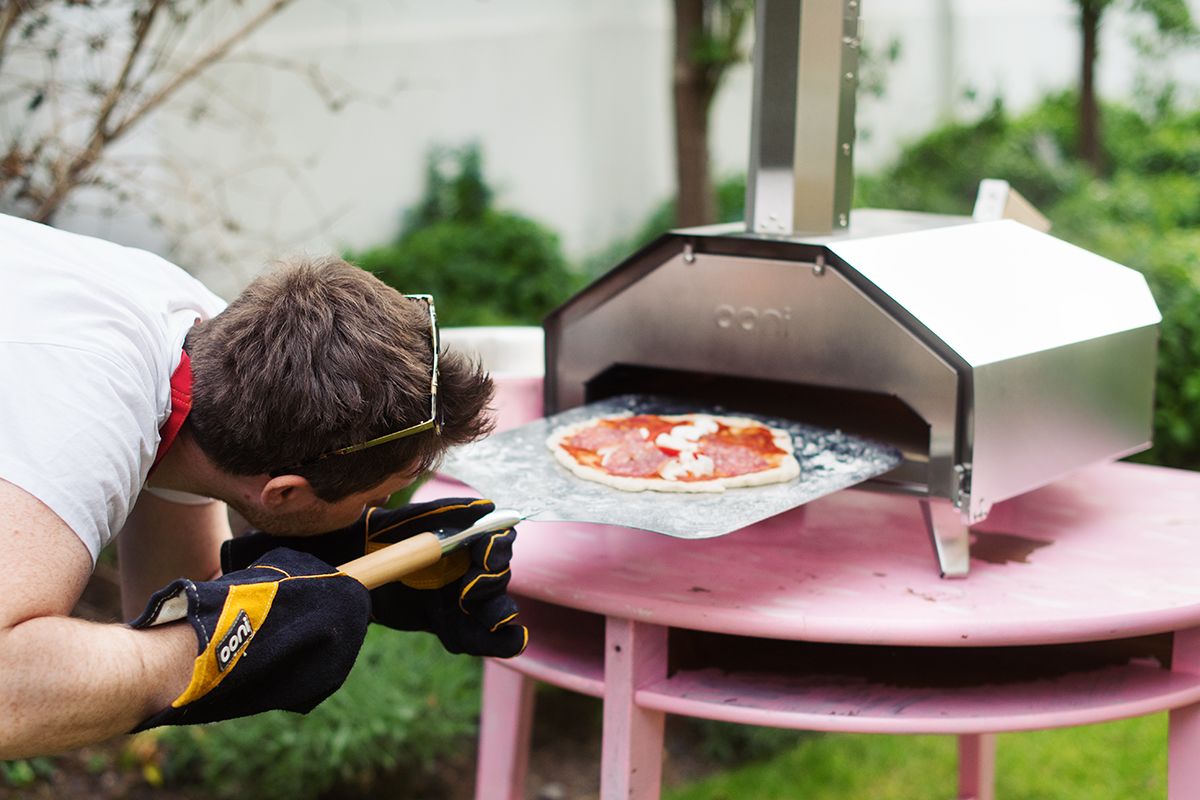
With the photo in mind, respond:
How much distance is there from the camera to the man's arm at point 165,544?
81.1 inches

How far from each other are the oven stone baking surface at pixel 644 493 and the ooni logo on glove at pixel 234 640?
0.46 metres

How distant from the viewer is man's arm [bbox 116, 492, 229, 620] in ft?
6.76

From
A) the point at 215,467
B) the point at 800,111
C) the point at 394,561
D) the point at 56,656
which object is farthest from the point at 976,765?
the point at 56,656

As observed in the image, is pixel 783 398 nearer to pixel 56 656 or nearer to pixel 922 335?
pixel 922 335

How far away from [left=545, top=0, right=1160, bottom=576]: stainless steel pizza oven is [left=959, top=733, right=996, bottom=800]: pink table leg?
947 mm

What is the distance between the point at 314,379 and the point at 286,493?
0.54ft

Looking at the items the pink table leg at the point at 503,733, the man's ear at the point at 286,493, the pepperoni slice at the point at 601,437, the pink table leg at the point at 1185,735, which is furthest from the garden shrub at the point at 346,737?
the pink table leg at the point at 1185,735

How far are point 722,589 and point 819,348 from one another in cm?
44

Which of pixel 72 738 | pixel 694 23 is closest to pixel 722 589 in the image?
pixel 72 738

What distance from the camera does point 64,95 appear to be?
417cm

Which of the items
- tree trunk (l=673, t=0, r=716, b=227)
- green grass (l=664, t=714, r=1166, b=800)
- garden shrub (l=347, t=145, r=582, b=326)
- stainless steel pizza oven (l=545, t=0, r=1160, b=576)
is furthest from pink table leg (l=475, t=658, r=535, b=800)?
garden shrub (l=347, t=145, r=582, b=326)

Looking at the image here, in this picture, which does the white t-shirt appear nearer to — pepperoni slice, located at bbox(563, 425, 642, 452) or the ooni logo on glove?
the ooni logo on glove

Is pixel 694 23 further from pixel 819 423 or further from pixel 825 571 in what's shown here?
pixel 825 571

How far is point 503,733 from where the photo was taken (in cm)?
238
